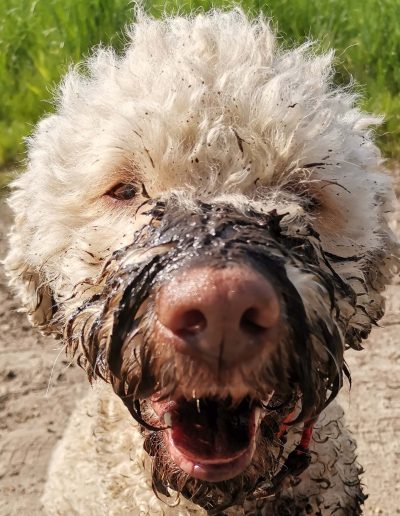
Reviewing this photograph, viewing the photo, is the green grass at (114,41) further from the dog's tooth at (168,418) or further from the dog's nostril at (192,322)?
the dog's nostril at (192,322)

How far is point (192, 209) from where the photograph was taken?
1841mm

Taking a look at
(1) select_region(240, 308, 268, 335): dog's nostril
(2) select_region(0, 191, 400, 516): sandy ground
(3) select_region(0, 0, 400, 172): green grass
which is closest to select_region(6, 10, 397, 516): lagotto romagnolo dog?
(1) select_region(240, 308, 268, 335): dog's nostril

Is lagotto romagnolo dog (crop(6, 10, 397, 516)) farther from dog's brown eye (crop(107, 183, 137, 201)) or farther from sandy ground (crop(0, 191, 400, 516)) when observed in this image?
sandy ground (crop(0, 191, 400, 516))

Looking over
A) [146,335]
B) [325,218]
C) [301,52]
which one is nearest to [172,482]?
[146,335]

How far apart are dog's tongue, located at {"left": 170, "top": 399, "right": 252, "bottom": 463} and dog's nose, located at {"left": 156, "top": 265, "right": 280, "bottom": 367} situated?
1.06 ft

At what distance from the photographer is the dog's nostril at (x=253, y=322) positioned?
1.55 m

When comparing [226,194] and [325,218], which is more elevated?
[226,194]

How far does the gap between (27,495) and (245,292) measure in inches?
A: 95.1

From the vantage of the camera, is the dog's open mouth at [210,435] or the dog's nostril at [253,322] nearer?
the dog's nostril at [253,322]

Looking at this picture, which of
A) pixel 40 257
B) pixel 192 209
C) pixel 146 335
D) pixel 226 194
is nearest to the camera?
pixel 146 335

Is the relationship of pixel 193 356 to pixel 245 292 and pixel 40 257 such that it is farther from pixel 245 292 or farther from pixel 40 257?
pixel 40 257

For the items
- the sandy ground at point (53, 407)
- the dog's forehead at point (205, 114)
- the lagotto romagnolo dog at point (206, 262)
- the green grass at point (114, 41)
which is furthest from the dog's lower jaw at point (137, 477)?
the green grass at point (114, 41)

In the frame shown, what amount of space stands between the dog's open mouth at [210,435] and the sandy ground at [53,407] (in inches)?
67.1

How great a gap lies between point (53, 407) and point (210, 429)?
2183 millimetres
